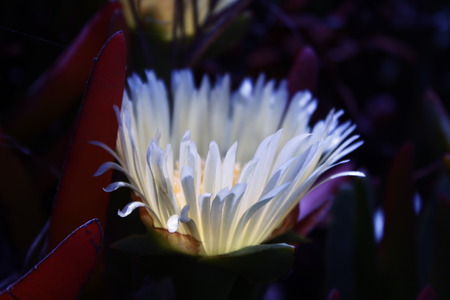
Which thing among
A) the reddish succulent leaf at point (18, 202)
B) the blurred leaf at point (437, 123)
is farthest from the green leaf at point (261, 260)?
the blurred leaf at point (437, 123)

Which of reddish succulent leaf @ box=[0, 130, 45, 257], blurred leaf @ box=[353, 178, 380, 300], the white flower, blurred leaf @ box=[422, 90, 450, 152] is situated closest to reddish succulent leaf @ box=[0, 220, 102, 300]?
the white flower

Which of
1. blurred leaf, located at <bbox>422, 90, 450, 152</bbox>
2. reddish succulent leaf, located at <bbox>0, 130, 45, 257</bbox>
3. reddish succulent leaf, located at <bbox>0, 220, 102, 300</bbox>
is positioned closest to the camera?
reddish succulent leaf, located at <bbox>0, 220, 102, 300</bbox>

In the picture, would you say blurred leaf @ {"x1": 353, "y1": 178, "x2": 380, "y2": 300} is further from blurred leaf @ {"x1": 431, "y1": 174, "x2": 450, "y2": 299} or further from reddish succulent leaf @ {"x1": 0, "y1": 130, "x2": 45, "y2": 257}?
reddish succulent leaf @ {"x1": 0, "y1": 130, "x2": 45, "y2": 257}

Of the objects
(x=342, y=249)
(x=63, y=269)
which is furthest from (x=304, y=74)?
(x=63, y=269)

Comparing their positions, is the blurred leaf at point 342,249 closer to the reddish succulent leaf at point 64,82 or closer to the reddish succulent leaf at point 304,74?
the reddish succulent leaf at point 304,74

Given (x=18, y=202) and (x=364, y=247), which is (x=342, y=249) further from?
(x=18, y=202)

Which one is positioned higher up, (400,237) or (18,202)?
(18,202)
